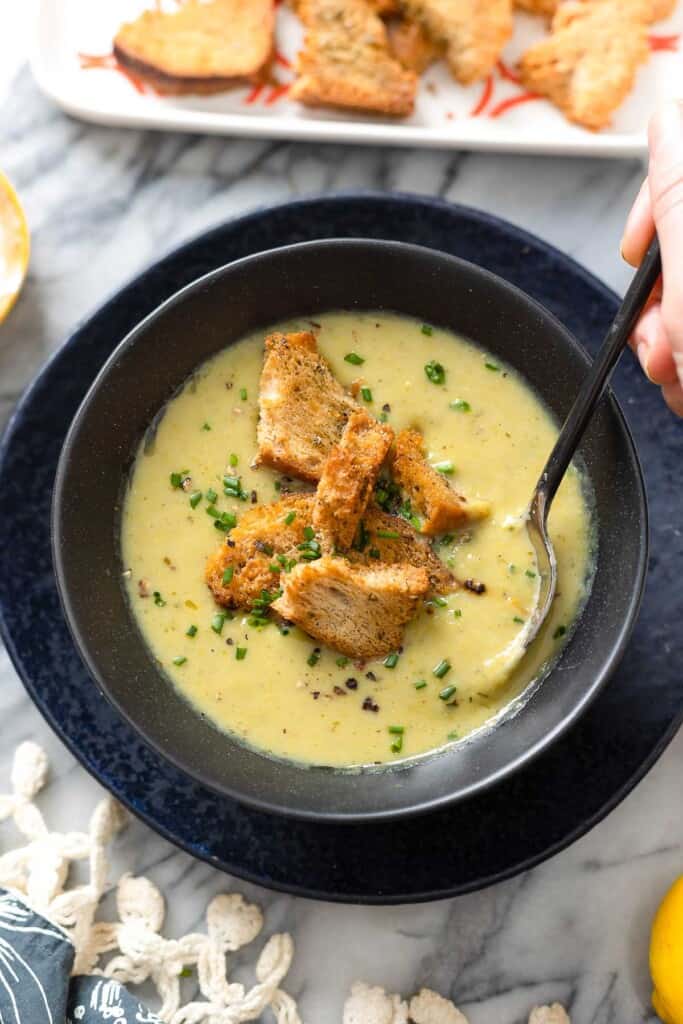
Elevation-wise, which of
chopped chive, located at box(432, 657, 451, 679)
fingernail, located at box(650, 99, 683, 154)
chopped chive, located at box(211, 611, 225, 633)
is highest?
fingernail, located at box(650, 99, 683, 154)

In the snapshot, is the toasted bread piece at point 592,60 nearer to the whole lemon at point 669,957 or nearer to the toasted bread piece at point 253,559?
the toasted bread piece at point 253,559

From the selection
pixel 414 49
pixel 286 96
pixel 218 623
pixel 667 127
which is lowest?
pixel 218 623

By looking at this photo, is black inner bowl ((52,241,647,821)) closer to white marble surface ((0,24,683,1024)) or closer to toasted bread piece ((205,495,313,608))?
toasted bread piece ((205,495,313,608))

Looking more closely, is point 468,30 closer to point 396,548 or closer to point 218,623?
point 396,548

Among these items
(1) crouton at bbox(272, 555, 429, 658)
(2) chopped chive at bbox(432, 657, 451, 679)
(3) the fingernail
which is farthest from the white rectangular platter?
(2) chopped chive at bbox(432, 657, 451, 679)

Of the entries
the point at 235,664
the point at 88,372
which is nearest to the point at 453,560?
the point at 235,664

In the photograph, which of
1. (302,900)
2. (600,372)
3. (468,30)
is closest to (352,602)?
(600,372)

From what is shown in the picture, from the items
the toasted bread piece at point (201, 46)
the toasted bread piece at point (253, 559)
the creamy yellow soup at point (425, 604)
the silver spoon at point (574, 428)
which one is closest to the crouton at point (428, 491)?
the creamy yellow soup at point (425, 604)
